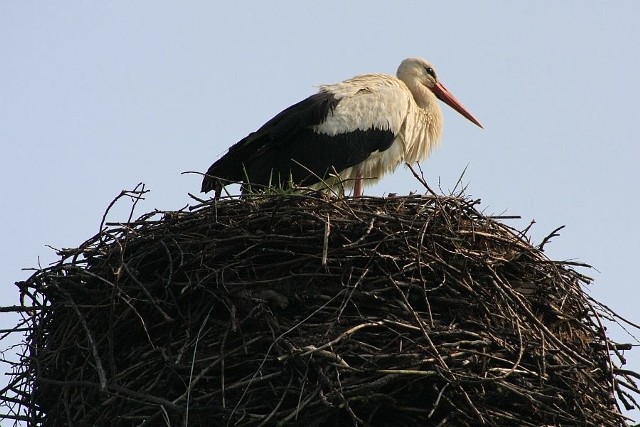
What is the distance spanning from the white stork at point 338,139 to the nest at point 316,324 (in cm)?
137

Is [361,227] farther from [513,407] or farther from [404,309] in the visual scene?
[513,407]

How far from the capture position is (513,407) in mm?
5402

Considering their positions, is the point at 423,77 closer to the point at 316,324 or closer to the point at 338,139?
the point at 338,139

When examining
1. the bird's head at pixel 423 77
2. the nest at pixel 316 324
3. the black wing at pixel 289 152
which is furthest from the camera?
the bird's head at pixel 423 77

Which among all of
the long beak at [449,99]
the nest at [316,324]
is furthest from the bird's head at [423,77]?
the nest at [316,324]

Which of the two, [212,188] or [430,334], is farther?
[212,188]

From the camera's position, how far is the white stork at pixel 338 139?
25.3 feet

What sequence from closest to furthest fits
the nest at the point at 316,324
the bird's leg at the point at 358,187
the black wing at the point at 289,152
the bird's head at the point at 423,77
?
1. the nest at the point at 316,324
2. the black wing at the point at 289,152
3. the bird's leg at the point at 358,187
4. the bird's head at the point at 423,77

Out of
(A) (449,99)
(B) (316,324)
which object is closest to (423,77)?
(A) (449,99)

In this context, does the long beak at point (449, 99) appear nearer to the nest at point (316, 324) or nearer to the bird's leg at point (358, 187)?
the bird's leg at point (358, 187)

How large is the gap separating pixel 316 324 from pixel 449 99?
4.22 meters

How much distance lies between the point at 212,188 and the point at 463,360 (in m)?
2.42

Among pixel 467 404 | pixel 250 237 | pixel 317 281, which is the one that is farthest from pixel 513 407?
pixel 250 237

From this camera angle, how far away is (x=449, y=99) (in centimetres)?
938
